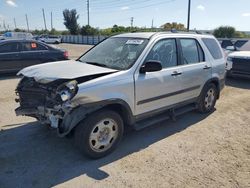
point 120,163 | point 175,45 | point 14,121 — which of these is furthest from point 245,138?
point 14,121

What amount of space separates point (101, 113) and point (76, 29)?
6026cm

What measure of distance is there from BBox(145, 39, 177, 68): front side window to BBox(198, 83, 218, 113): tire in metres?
1.34

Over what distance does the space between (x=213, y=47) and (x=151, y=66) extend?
256 centimetres

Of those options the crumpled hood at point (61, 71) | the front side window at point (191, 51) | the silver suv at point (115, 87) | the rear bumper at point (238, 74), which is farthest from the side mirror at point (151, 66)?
the rear bumper at point (238, 74)

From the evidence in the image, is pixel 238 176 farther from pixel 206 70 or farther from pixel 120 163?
pixel 206 70

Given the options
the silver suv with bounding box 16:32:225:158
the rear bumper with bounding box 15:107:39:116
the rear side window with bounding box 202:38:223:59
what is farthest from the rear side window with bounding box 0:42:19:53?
the rear side window with bounding box 202:38:223:59

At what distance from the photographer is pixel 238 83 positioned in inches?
368

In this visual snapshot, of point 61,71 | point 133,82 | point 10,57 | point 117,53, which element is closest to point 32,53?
point 10,57

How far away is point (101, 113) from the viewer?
356 centimetres

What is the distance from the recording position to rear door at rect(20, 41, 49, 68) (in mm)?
10023

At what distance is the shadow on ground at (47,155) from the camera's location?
327cm

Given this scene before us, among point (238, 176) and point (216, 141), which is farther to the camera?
point (216, 141)

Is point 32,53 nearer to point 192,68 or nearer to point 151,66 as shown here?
point 192,68

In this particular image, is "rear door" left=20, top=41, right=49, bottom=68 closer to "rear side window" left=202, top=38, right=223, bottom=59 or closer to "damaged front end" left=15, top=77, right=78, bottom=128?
"damaged front end" left=15, top=77, right=78, bottom=128
